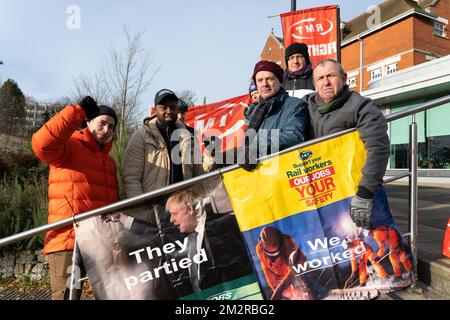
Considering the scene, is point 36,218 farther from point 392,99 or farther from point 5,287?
point 392,99

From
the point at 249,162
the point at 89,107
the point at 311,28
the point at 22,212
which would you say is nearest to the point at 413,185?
the point at 249,162

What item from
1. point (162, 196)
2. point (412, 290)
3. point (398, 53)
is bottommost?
point (412, 290)

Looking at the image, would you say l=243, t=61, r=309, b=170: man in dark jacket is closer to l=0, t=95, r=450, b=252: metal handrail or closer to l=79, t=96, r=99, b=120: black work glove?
l=0, t=95, r=450, b=252: metal handrail

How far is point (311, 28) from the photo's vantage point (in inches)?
246

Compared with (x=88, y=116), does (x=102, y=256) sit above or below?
below

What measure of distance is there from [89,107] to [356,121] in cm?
197

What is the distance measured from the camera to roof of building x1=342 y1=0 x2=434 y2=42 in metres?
26.4

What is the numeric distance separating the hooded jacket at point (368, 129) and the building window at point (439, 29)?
28.7 m

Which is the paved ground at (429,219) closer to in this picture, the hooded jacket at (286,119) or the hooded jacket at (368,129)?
the hooded jacket at (368,129)

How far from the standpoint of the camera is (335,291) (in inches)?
86.5

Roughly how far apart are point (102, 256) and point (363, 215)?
5.96 ft

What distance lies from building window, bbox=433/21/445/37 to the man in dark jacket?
28708 mm
